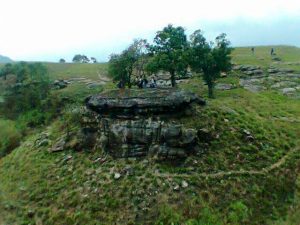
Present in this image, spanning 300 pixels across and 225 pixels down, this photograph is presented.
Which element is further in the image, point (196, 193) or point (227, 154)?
point (227, 154)

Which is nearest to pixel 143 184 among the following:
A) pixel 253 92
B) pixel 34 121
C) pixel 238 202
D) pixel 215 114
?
pixel 238 202

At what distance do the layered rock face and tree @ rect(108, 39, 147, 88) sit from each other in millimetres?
12954

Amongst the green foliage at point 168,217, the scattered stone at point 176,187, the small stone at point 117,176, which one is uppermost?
the small stone at point 117,176

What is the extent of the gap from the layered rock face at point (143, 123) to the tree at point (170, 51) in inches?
439

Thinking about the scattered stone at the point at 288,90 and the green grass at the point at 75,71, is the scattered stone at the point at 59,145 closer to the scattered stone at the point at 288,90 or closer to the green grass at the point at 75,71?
the scattered stone at the point at 288,90

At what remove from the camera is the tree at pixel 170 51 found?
200 feet

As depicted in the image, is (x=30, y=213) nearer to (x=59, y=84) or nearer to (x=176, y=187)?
(x=176, y=187)

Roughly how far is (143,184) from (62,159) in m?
13.3

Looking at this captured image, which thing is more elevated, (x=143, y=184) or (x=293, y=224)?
(x=143, y=184)

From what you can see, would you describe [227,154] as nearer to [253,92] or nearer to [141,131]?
[141,131]

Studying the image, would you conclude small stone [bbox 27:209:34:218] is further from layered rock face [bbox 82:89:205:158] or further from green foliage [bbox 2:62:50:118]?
green foliage [bbox 2:62:50:118]

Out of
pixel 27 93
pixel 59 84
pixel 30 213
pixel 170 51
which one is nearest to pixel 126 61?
pixel 170 51

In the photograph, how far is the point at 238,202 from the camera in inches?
1505

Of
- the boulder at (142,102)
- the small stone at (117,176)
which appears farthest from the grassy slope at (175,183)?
the boulder at (142,102)
